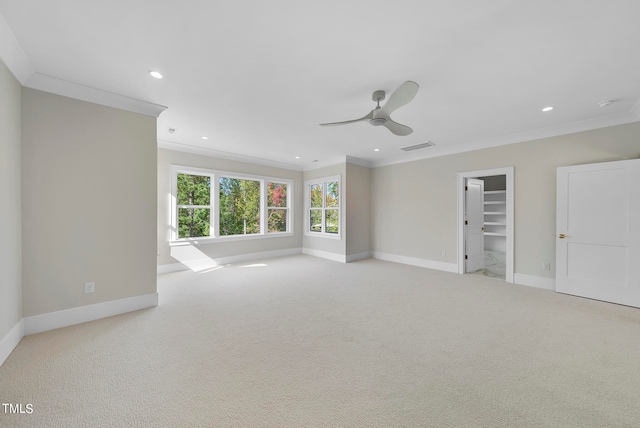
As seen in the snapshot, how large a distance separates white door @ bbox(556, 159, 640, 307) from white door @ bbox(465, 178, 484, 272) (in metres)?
1.43

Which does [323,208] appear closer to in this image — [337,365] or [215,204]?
[215,204]

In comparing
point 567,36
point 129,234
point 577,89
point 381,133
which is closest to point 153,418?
point 129,234

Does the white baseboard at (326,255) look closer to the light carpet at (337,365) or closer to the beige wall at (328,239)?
the beige wall at (328,239)

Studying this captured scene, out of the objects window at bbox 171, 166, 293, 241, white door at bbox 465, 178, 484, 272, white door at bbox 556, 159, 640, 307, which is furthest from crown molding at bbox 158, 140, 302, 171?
white door at bbox 556, 159, 640, 307

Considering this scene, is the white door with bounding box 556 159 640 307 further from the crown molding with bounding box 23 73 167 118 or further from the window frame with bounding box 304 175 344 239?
the crown molding with bounding box 23 73 167 118

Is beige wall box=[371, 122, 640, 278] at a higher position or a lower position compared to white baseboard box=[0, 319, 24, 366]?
higher

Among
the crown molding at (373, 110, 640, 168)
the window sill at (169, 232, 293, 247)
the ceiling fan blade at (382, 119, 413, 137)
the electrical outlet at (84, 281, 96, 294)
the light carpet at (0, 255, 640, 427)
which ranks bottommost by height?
the light carpet at (0, 255, 640, 427)

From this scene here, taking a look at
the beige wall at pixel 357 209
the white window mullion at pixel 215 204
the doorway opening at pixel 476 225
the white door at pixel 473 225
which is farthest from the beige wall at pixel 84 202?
the white door at pixel 473 225

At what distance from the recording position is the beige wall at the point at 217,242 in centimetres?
495

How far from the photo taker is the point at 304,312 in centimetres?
312

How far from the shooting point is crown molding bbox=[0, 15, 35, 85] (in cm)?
188

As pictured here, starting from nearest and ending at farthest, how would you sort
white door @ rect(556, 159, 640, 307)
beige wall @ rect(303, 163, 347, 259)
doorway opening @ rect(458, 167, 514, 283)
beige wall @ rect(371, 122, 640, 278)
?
1. white door @ rect(556, 159, 640, 307)
2. beige wall @ rect(371, 122, 640, 278)
3. doorway opening @ rect(458, 167, 514, 283)
4. beige wall @ rect(303, 163, 347, 259)

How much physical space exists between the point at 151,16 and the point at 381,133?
3377 mm

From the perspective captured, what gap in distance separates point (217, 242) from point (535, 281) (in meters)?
6.21
